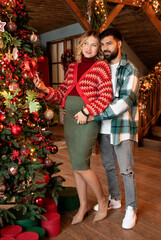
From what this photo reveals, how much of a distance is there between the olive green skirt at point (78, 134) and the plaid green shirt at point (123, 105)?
12cm

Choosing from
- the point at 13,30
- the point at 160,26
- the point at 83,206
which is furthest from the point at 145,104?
the point at 13,30

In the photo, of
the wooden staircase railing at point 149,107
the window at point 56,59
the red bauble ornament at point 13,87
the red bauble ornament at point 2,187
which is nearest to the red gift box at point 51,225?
the red bauble ornament at point 2,187

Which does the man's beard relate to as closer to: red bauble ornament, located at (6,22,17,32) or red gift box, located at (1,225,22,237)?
red bauble ornament, located at (6,22,17,32)

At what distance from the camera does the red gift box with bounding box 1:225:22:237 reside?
1778mm

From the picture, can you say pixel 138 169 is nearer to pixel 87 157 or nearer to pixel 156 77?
pixel 87 157

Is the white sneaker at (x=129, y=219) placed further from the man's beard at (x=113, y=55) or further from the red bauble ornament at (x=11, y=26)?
the red bauble ornament at (x=11, y=26)

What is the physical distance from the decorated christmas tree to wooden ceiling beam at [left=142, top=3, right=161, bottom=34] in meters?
3.24

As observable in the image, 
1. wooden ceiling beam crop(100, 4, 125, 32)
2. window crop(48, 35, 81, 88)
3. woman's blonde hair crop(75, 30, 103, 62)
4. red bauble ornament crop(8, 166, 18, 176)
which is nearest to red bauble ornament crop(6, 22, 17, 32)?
woman's blonde hair crop(75, 30, 103, 62)

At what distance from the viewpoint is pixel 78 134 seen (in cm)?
198

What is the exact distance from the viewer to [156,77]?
16.8ft

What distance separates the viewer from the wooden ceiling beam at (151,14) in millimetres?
4564

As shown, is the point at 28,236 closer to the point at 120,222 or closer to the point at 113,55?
the point at 120,222

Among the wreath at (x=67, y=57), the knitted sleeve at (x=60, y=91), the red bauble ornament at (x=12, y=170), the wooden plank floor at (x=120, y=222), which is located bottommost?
the wooden plank floor at (x=120, y=222)

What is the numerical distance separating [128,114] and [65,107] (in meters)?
0.49
